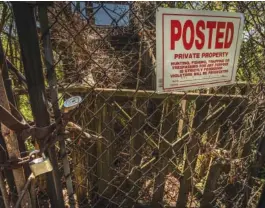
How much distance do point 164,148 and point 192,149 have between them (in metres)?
0.19

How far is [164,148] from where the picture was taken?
5.16 feet

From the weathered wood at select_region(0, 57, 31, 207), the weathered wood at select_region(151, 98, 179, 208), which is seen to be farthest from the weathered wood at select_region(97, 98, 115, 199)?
the weathered wood at select_region(0, 57, 31, 207)

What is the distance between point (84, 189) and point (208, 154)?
961 mm

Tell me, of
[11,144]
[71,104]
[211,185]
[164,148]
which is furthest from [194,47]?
[211,185]

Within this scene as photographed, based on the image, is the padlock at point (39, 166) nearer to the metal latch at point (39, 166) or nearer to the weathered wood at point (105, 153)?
the metal latch at point (39, 166)


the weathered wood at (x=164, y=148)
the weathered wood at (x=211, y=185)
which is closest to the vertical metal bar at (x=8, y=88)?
the weathered wood at (x=164, y=148)

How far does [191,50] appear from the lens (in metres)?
1.07

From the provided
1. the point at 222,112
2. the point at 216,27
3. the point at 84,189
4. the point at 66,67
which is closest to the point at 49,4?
the point at 216,27

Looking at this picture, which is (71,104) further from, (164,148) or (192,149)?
(192,149)

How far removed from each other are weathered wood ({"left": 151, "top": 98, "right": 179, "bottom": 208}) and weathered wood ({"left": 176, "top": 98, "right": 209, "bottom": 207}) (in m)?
0.13

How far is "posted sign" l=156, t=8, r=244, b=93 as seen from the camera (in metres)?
1.01

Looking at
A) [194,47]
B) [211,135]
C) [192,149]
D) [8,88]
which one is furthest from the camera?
[211,135]

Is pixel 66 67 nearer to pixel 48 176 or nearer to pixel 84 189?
pixel 84 189

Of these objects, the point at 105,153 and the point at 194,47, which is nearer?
the point at 194,47
